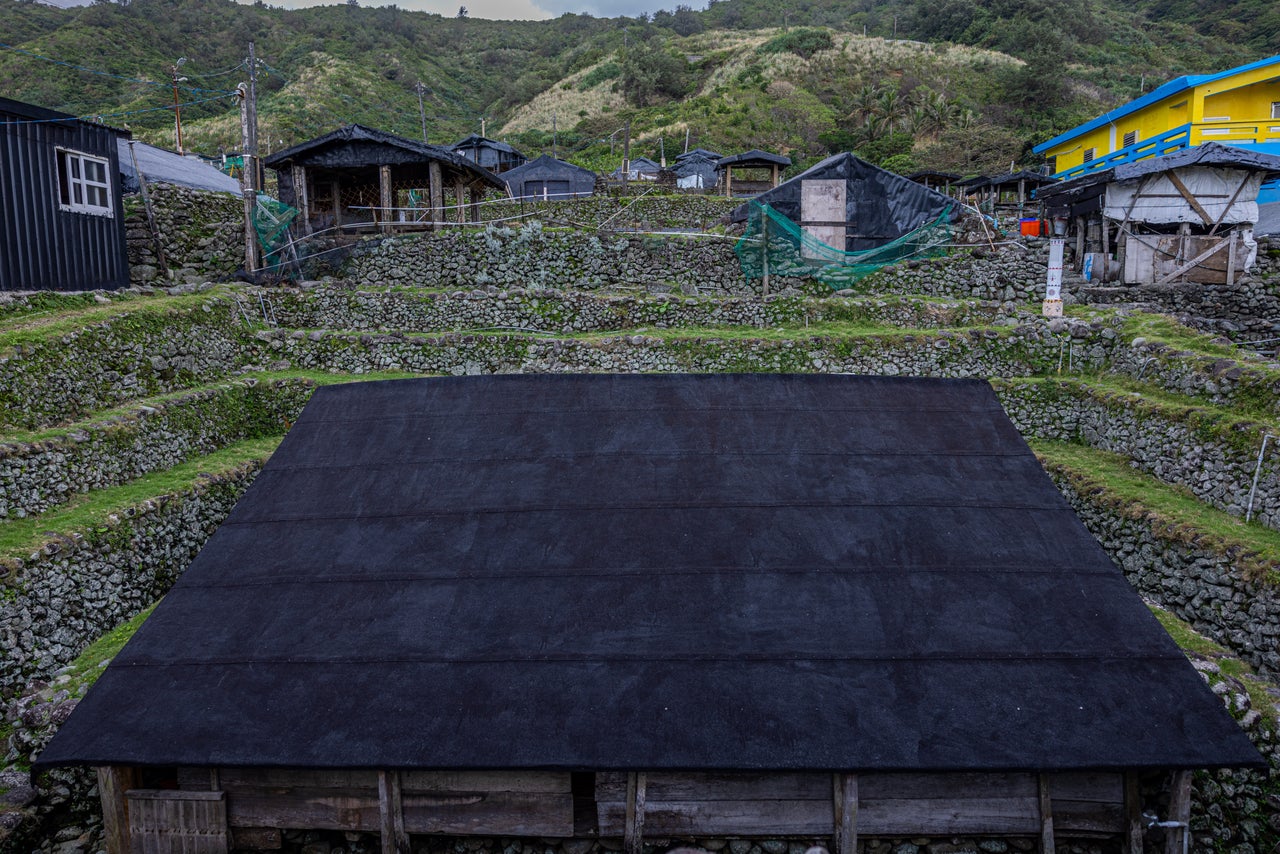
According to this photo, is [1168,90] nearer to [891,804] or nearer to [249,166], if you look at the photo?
[249,166]

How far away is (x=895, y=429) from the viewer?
8383 millimetres

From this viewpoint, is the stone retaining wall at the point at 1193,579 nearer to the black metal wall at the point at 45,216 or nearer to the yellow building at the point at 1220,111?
the black metal wall at the point at 45,216

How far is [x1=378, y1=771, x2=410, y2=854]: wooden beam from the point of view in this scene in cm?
594

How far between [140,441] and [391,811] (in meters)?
9.45

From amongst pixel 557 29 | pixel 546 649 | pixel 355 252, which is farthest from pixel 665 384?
pixel 557 29

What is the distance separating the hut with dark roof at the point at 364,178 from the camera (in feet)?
79.2

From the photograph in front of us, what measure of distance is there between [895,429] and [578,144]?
61864 mm

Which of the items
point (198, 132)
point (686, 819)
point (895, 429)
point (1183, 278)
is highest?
point (198, 132)

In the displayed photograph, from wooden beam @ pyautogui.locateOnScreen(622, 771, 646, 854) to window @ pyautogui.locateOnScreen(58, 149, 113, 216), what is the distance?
735 inches

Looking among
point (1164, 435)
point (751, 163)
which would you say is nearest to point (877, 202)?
point (1164, 435)

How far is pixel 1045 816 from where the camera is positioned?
19.3 feet

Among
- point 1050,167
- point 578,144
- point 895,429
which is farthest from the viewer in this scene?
point 578,144

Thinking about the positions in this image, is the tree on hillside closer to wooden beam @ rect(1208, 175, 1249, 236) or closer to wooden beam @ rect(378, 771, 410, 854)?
wooden beam @ rect(1208, 175, 1249, 236)

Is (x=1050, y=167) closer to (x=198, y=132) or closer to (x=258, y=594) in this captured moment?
(x=258, y=594)
